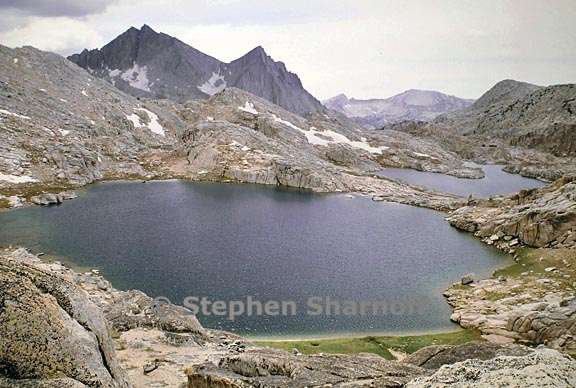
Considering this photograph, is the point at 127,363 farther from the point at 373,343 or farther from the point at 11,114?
the point at 11,114

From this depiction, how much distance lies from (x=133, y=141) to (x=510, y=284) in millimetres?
126395

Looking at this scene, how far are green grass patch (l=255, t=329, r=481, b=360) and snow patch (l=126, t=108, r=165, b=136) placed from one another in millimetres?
138430

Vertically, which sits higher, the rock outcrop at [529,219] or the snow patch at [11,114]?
the snow patch at [11,114]

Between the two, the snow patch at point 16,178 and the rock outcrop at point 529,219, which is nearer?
the rock outcrop at point 529,219

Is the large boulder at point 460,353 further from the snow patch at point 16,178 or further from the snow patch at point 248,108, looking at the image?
the snow patch at point 248,108

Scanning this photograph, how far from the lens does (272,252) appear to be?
218 ft

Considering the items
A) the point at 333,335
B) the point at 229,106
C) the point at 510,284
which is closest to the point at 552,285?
the point at 510,284

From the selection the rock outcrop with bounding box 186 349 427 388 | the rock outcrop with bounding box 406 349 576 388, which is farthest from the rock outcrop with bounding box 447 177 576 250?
the rock outcrop with bounding box 406 349 576 388

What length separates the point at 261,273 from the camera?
5684 centimetres

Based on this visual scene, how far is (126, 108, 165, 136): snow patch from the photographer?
162 meters

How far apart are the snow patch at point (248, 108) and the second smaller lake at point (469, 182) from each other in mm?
58886

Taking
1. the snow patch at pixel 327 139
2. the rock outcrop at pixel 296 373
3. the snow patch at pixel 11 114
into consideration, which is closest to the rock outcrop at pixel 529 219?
the rock outcrop at pixel 296 373

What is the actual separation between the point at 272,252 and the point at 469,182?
114 m

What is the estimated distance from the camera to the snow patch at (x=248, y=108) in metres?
179
